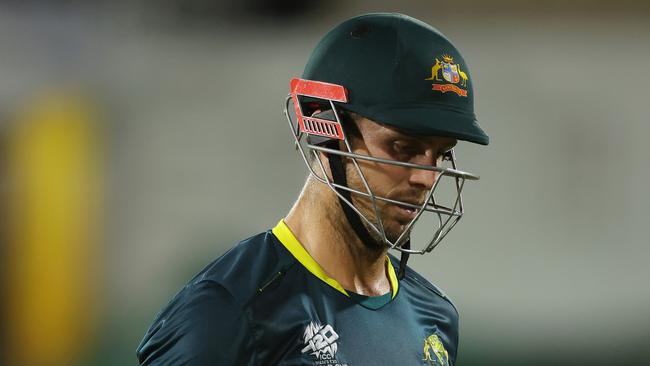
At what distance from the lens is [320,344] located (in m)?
1.67

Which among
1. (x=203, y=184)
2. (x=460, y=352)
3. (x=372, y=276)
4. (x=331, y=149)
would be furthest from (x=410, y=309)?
(x=203, y=184)

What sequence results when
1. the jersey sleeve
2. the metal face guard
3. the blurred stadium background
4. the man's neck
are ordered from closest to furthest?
the jersey sleeve → the metal face guard → the man's neck → the blurred stadium background

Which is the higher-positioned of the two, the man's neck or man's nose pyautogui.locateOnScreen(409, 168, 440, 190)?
man's nose pyautogui.locateOnScreen(409, 168, 440, 190)

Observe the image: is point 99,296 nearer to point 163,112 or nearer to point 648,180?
point 163,112

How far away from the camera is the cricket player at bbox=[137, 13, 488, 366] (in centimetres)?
164

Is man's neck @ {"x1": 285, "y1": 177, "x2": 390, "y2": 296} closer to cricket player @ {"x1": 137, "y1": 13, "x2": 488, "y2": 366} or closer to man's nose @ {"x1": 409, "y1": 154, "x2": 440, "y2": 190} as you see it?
cricket player @ {"x1": 137, "y1": 13, "x2": 488, "y2": 366}

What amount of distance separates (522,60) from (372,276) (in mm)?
2434

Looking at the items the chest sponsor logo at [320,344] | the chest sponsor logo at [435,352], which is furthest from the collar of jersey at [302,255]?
the chest sponsor logo at [435,352]

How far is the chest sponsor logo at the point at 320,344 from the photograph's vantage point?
165cm

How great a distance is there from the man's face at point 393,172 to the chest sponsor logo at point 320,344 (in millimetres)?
214

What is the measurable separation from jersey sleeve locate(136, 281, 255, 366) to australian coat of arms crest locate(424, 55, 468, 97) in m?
0.52

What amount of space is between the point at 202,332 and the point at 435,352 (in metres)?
0.55

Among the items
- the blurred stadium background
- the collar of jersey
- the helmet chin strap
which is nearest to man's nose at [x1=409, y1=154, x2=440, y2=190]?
the helmet chin strap

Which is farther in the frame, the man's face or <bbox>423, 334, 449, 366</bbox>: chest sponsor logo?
<bbox>423, 334, 449, 366</bbox>: chest sponsor logo
